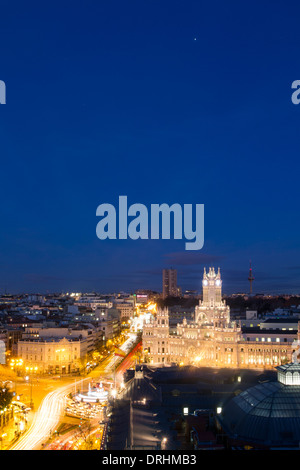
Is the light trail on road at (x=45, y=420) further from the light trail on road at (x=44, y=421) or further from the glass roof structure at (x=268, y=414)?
the glass roof structure at (x=268, y=414)

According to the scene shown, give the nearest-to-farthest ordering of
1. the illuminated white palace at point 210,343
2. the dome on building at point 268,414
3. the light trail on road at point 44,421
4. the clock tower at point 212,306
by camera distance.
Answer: the dome on building at point 268,414, the light trail on road at point 44,421, the illuminated white palace at point 210,343, the clock tower at point 212,306

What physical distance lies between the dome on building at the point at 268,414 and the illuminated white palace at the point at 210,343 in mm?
29720

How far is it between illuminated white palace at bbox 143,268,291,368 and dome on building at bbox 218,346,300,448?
2972 cm

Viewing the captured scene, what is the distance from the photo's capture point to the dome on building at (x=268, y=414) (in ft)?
81.9

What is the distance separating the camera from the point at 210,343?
2443 inches

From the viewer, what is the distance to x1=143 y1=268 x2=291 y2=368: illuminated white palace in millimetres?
59125

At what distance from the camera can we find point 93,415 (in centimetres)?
4059

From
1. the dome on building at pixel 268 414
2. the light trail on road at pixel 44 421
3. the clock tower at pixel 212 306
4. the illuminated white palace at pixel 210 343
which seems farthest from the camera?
the clock tower at pixel 212 306

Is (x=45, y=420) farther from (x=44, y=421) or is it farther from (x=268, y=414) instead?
(x=268, y=414)

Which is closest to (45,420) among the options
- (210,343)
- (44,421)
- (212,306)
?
(44,421)

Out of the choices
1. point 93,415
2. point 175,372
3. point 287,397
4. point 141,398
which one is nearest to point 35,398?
point 93,415

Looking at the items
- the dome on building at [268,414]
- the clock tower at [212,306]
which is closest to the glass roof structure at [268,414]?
the dome on building at [268,414]

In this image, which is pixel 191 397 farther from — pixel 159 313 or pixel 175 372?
pixel 159 313

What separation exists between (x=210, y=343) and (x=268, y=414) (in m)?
36.0
